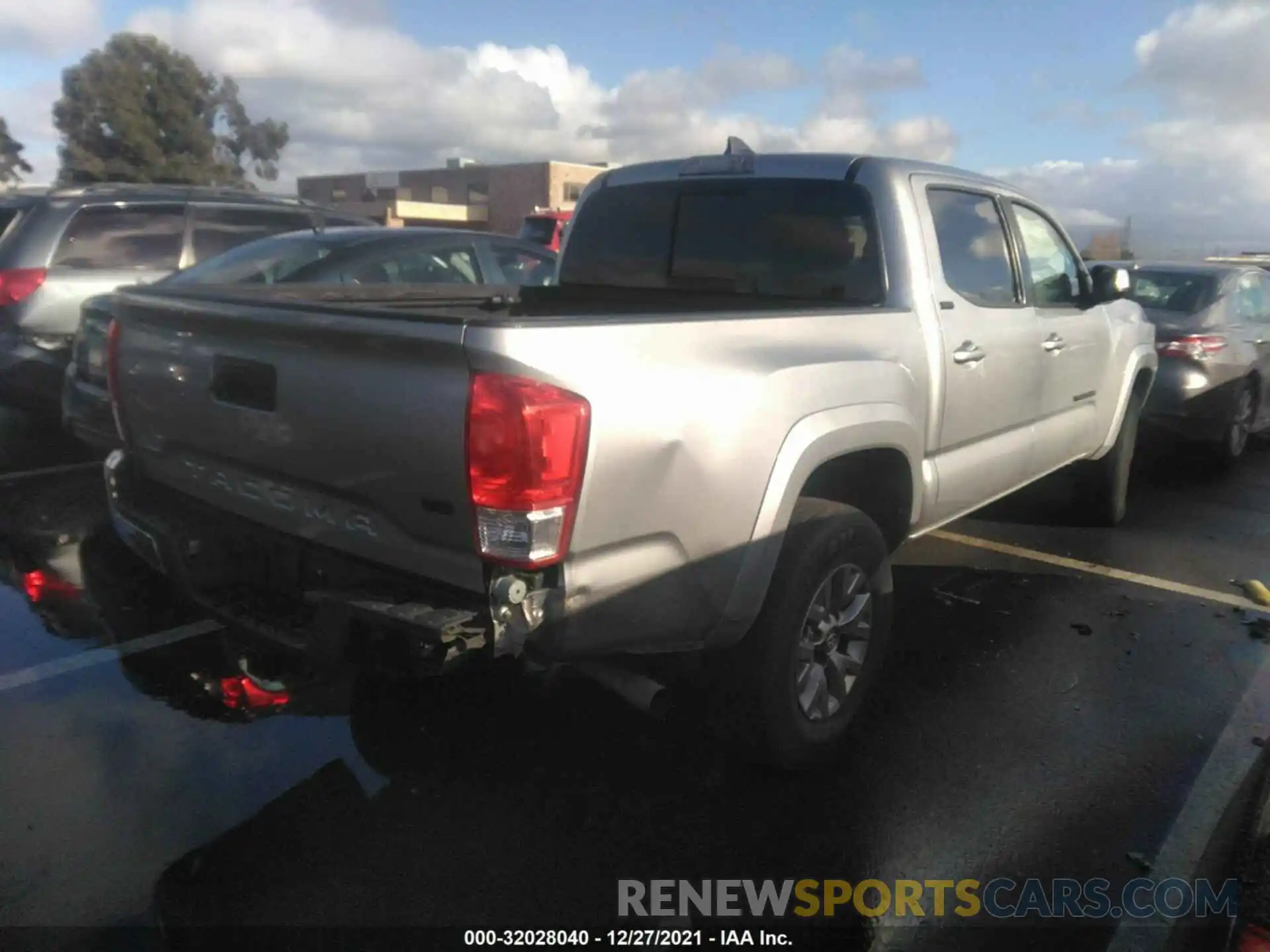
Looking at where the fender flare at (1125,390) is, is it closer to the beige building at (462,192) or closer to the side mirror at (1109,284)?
the side mirror at (1109,284)

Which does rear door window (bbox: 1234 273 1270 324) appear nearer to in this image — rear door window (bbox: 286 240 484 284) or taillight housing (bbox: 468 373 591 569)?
rear door window (bbox: 286 240 484 284)

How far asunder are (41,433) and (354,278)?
3590 mm

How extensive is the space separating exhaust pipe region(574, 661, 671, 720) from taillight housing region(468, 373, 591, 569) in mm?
502

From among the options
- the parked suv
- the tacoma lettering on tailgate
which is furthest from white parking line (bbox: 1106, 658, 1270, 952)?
the parked suv

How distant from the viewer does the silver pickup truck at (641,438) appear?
2.32 m

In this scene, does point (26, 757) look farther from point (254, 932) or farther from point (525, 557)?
point (525, 557)

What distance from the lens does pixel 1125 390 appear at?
5.58m

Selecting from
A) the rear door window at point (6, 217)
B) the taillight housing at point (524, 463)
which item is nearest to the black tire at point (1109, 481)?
the taillight housing at point (524, 463)

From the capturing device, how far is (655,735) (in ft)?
11.3

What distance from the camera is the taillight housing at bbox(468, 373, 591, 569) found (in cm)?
222

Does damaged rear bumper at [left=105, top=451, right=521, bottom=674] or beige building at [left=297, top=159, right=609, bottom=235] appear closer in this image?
damaged rear bumper at [left=105, top=451, right=521, bottom=674]

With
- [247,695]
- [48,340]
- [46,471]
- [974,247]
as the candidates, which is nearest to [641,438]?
[247,695]

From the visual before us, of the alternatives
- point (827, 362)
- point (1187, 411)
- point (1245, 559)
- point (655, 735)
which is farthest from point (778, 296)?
point (1187, 411)

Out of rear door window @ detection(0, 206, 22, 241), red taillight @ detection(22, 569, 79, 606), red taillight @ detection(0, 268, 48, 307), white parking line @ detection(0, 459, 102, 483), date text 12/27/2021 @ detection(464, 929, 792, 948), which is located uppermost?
rear door window @ detection(0, 206, 22, 241)
